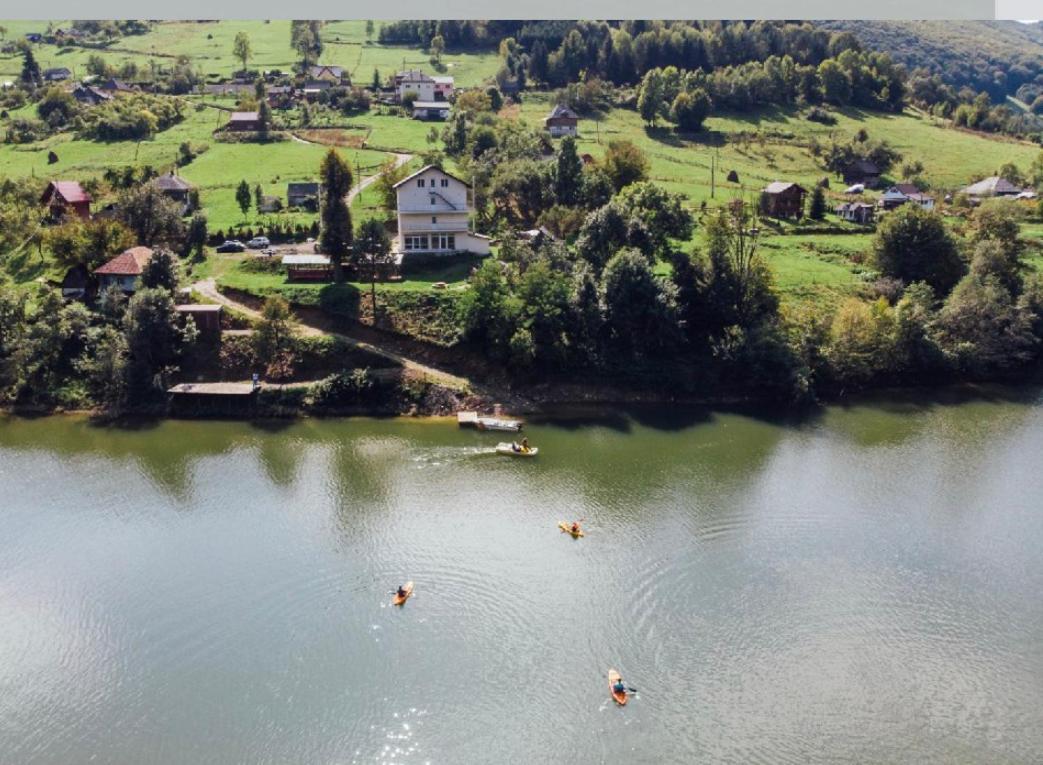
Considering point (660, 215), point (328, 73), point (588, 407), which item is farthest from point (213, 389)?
point (328, 73)

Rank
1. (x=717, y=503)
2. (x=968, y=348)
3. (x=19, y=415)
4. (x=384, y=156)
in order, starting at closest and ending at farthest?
1. (x=717, y=503)
2. (x=19, y=415)
3. (x=968, y=348)
4. (x=384, y=156)

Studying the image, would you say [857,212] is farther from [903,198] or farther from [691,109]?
[691,109]

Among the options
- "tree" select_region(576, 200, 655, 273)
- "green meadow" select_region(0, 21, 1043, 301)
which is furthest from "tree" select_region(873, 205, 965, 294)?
"tree" select_region(576, 200, 655, 273)

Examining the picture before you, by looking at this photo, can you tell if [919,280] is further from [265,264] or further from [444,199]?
[265,264]

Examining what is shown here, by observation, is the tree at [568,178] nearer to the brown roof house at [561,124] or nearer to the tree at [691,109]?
the brown roof house at [561,124]

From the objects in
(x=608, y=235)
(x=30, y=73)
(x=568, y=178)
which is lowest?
(x=608, y=235)

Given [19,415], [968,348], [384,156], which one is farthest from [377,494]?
[384,156]
